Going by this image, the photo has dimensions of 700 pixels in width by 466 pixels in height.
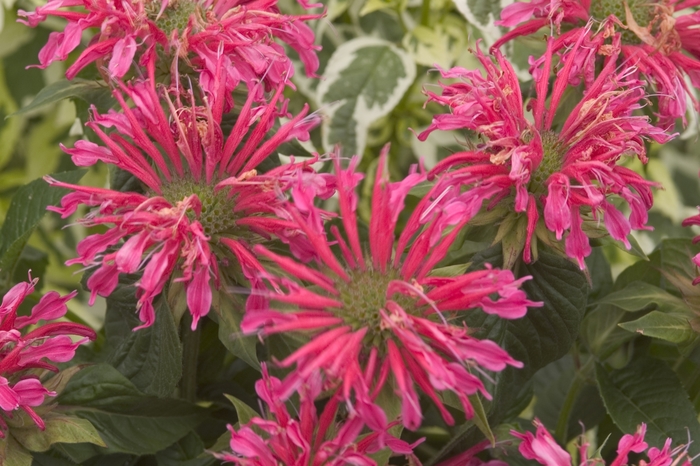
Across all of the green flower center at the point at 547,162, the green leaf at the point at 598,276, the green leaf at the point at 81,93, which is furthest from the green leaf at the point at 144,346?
the green leaf at the point at 598,276

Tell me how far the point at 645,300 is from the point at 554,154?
133mm

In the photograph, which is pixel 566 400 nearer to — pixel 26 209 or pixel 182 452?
pixel 182 452

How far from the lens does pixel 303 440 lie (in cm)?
42

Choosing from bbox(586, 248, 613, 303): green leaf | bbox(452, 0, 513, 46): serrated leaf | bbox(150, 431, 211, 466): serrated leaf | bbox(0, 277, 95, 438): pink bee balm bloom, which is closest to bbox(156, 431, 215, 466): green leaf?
bbox(150, 431, 211, 466): serrated leaf

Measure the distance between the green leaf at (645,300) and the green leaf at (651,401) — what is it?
57mm

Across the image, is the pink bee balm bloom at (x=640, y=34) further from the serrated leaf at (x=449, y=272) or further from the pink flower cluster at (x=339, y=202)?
the serrated leaf at (x=449, y=272)

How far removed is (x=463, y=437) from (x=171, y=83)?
305mm

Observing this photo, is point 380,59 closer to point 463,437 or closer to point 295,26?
point 295,26

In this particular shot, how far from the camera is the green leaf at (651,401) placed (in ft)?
1.82

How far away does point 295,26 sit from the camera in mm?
585

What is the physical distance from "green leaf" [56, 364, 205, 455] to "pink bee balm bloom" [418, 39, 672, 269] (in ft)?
0.82

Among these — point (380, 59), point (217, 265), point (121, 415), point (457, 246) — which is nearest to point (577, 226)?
point (457, 246)

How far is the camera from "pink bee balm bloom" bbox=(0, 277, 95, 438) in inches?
18.3

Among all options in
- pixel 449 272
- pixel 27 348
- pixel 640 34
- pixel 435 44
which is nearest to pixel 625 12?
pixel 640 34
